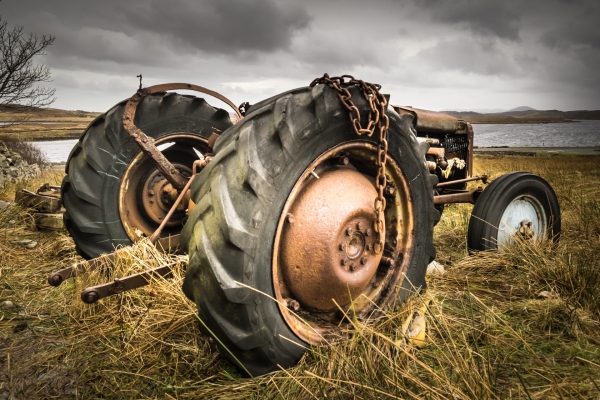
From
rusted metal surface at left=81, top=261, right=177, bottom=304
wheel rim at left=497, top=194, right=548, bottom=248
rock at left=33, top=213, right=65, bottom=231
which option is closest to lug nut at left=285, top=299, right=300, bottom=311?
rusted metal surface at left=81, top=261, right=177, bottom=304

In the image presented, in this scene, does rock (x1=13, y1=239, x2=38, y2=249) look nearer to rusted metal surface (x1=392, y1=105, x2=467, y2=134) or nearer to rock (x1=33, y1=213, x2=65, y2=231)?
rock (x1=33, y1=213, x2=65, y2=231)

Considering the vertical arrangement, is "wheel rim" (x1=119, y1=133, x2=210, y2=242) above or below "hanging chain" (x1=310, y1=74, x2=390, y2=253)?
below

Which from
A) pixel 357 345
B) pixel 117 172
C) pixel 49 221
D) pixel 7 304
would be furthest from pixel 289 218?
pixel 49 221

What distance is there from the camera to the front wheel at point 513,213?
3.22 m

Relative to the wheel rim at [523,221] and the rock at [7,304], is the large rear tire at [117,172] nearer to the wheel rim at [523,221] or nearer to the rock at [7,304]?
the rock at [7,304]

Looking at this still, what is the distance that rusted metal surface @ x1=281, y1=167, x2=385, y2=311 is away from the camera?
5.39 ft

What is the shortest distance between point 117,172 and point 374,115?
6.09 ft

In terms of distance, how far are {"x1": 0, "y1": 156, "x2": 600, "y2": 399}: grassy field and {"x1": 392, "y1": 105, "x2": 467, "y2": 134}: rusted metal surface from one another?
1490mm

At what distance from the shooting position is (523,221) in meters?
3.45

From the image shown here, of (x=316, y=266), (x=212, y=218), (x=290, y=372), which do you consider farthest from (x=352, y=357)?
(x=212, y=218)

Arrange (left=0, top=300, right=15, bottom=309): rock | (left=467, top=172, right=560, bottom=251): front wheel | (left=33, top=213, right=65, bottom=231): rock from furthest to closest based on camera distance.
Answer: (left=33, top=213, right=65, bottom=231): rock
(left=467, top=172, right=560, bottom=251): front wheel
(left=0, top=300, right=15, bottom=309): rock

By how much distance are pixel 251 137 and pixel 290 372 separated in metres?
0.91

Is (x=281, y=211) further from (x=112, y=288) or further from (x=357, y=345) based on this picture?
(x=112, y=288)

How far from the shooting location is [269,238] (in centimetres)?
143
